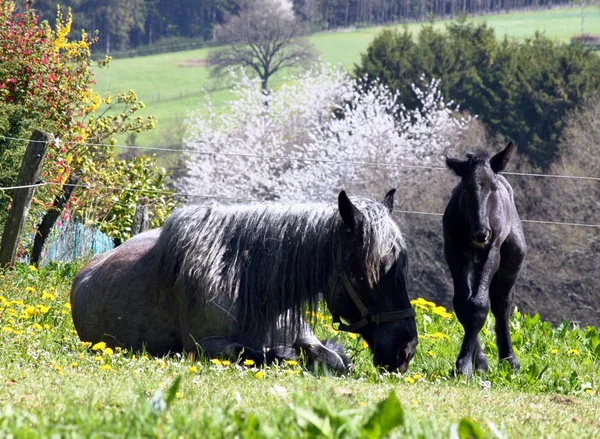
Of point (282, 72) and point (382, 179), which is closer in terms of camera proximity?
point (382, 179)

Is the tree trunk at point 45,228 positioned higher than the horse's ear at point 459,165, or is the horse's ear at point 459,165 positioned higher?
the horse's ear at point 459,165

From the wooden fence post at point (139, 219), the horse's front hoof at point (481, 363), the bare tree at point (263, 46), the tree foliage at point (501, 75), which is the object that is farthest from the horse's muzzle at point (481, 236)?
the bare tree at point (263, 46)

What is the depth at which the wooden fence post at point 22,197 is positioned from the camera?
35.7ft

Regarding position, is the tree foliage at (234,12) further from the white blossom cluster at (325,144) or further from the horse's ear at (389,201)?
the horse's ear at (389,201)

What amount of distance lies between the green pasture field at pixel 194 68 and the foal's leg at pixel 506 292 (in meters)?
58.6

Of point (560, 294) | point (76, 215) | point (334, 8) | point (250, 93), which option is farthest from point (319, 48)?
point (76, 215)

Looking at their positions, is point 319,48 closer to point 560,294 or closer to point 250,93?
point 250,93

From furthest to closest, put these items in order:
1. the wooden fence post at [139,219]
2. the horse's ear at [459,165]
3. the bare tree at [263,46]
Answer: the bare tree at [263,46] < the wooden fence post at [139,219] < the horse's ear at [459,165]

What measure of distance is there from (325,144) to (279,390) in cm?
4502

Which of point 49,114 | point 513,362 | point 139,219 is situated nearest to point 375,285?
point 513,362

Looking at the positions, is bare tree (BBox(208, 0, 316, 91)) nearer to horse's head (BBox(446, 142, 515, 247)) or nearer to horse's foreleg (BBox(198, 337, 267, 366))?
horse's head (BBox(446, 142, 515, 247))

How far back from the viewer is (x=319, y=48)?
8562 cm

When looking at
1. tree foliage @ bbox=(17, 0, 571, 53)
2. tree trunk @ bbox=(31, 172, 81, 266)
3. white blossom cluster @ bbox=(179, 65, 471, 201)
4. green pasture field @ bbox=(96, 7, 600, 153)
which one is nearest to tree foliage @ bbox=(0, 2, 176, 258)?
tree trunk @ bbox=(31, 172, 81, 266)

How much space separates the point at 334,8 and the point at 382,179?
56984 millimetres
